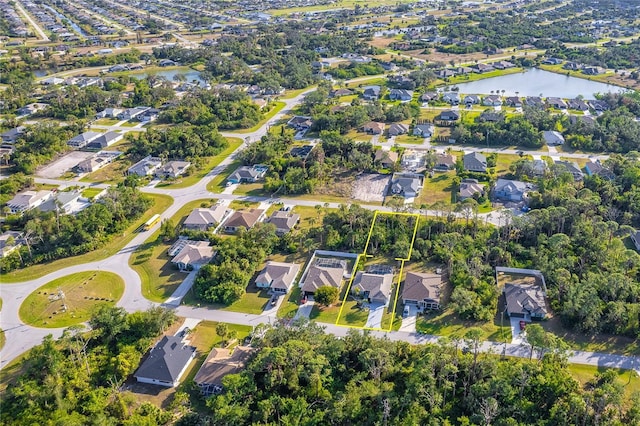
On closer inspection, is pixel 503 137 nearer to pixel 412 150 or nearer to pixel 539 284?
pixel 412 150

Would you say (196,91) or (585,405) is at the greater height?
(196,91)

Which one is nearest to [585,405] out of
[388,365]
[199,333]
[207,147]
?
[388,365]

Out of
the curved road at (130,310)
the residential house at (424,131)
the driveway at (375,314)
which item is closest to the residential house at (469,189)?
the curved road at (130,310)

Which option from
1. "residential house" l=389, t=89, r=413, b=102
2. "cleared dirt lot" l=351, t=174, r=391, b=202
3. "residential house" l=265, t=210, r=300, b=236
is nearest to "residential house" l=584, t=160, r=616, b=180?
"cleared dirt lot" l=351, t=174, r=391, b=202

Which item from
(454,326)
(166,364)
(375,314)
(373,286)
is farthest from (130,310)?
(454,326)

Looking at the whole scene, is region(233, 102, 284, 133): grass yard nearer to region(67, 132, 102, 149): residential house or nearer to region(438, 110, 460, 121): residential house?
region(67, 132, 102, 149): residential house

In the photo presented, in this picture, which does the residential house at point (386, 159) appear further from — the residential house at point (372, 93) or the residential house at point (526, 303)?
the residential house at point (372, 93)

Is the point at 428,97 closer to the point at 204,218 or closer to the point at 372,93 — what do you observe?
the point at 372,93
